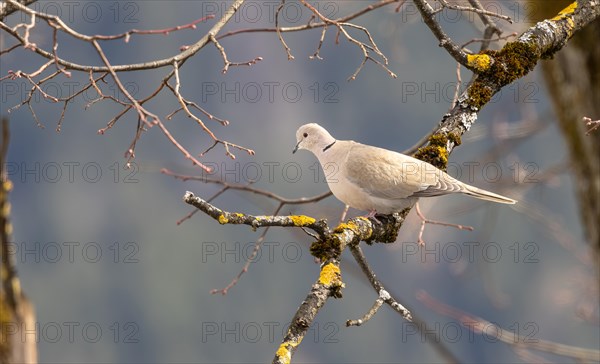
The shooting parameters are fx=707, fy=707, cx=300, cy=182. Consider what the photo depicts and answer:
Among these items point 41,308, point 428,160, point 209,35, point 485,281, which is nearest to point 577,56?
point 428,160

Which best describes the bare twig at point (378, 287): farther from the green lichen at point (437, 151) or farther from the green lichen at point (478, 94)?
the green lichen at point (478, 94)

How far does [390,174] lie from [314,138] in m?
0.82

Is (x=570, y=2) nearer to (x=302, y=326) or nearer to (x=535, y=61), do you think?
(x=535, y=61)

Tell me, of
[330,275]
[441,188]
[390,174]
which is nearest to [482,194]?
[441,188]

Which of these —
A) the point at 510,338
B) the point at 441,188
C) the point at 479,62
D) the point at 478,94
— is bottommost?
the point at 510,338

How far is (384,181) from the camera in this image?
492 centimetres

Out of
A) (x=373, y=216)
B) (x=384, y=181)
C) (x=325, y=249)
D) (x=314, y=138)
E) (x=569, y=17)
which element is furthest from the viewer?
(x=314, y=138)

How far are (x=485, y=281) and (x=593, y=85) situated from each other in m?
2.12

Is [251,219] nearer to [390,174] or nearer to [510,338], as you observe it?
[390,174]

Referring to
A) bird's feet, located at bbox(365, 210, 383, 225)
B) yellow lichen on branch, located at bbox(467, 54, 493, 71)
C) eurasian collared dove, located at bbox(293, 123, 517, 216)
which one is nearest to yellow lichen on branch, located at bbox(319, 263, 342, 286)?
bird's feet, located at bbox(365, 210, 383, 225)

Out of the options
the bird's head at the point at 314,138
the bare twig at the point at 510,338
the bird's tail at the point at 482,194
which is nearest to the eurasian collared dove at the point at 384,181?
the bird's tail at the point at 482,194

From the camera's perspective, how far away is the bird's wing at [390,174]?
16.1 feet

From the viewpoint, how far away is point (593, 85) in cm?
566

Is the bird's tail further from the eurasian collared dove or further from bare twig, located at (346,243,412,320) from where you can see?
bare twig, located at (346,243,412,320)
